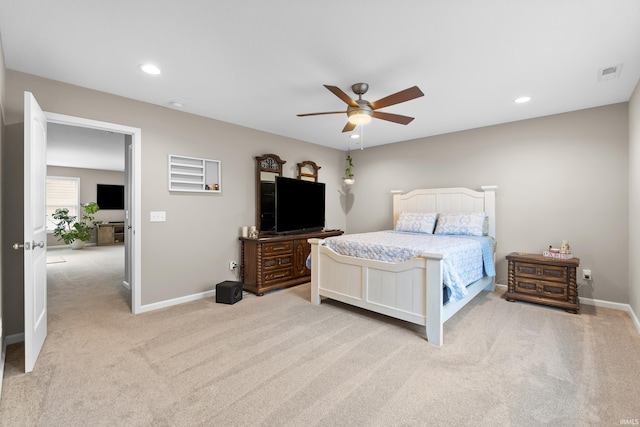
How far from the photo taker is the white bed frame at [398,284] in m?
2.55

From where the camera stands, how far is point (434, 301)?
2541mm

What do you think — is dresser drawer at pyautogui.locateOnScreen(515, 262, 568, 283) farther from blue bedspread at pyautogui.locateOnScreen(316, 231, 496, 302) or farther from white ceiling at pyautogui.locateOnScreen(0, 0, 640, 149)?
white ceiling at pyautogui.locateOnScreen(0, 0, 640, 149)

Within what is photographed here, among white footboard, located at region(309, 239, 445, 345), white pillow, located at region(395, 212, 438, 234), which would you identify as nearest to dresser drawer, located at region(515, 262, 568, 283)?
white pillow, located at region(395, 212, 438, 234)

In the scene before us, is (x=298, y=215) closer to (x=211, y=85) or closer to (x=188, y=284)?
(x=188, y=284)

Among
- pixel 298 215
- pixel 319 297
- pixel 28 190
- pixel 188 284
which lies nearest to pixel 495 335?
pixel 319 297

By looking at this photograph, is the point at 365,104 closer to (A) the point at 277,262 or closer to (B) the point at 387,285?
(B) the point at 387,285

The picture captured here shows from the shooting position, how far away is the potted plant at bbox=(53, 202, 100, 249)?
810 cm

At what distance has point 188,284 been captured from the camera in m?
3.73

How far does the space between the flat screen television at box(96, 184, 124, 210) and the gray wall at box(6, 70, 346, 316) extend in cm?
796

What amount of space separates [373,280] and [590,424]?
1773 millimetres

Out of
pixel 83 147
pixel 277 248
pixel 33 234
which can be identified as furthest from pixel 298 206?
pixel 83 147

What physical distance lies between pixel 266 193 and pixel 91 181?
8.18 metres

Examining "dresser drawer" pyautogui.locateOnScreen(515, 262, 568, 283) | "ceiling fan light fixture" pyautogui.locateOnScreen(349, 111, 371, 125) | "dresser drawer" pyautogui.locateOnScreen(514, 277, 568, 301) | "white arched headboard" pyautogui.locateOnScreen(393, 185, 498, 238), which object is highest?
"ceiling fan light fixture" pyautogui.locateOnScreen(349, 111, 371, 125)

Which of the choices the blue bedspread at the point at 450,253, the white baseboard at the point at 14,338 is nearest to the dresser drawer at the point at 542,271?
the blue bedspread at the point at 450,253
